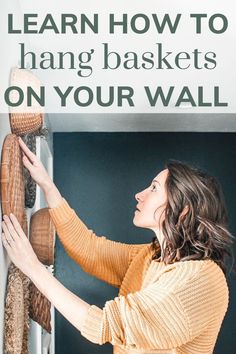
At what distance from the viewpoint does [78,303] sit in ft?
4.73

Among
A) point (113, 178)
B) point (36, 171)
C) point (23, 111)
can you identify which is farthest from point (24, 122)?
point (113, 178)

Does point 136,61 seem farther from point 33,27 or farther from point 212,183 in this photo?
point 212,183

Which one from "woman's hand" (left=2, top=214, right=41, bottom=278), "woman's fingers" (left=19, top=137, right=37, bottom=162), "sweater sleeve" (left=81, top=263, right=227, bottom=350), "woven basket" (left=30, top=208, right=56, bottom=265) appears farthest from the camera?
"woven basket" (left=30, top=208, right=56, bottom=265)

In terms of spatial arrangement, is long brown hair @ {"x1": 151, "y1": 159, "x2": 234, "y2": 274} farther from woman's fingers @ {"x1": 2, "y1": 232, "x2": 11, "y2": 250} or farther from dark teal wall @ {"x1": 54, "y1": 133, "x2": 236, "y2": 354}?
dark teal wall @ {"x1": 54, "y1": 133, "x2": 236, "y2": 354}

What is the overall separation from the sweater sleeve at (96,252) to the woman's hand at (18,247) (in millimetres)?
327

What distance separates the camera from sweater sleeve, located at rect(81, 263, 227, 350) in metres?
1.42

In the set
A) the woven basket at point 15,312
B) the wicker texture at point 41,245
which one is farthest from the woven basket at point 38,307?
the woven basket at point 15,312

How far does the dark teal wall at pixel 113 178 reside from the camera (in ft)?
15.6

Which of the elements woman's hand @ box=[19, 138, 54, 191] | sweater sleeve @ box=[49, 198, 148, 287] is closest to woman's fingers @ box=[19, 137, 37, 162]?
woman's hand @ box=[19, 138, 54, 191]

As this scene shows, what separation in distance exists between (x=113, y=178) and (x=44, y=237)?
286 cm

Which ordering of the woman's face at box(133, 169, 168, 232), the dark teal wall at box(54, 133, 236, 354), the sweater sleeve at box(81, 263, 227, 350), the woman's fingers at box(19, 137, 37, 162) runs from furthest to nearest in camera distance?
the dark teal wall at box(54, 133, 236, 354) → the woman's fingers at box(19, 137, 37, 162) → the woman's face at box(133, 169, 168, 232) → the sweater sleeve at box(81, 263, 227, 350)

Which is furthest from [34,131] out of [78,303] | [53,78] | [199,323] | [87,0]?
[53,78]

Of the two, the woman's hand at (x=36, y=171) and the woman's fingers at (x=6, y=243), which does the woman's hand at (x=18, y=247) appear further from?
the woman's hand at (x=36, y=171)

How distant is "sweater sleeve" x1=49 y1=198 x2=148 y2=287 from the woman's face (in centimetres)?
28
